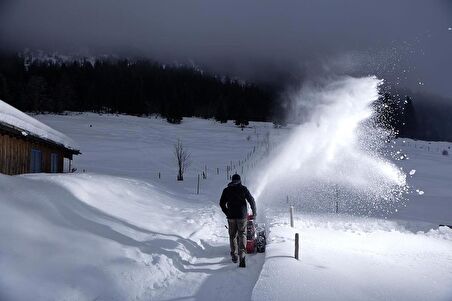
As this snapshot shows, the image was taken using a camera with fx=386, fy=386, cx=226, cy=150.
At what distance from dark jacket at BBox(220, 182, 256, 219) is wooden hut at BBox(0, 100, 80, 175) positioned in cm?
1059

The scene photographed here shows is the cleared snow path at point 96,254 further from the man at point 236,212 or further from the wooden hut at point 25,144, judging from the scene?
the wooden hut at point 25,144

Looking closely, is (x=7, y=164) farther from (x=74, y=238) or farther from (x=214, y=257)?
(x=214, y=257)

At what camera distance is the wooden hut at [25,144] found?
16.3 metres

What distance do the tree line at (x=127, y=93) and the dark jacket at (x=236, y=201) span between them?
252 feet

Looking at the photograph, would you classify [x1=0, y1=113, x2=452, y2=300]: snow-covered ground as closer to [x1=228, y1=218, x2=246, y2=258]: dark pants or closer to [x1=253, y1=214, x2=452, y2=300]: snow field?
[x1=253, y1=214, x2=452, y2=300]: snow field

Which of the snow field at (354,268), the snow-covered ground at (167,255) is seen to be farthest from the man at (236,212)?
the snow field at (354,268)

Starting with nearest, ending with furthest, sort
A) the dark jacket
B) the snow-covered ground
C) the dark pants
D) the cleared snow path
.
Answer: the cleared snow path < the snow-covered ground < the dark pants < the dark jacket

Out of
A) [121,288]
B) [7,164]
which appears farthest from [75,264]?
[7,164]

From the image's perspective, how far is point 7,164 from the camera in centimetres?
1689

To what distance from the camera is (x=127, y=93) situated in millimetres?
103562

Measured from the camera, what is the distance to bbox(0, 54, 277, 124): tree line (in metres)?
88.1

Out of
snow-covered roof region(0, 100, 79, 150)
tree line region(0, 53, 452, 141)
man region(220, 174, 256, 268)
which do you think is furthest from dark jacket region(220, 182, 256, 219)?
tree line region(0, 53, 452, 141)

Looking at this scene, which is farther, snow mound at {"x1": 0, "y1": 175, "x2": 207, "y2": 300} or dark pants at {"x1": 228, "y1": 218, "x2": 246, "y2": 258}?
dark pants at {"x1": 228, "y1": 218, "x2": 246, "y2": 258}

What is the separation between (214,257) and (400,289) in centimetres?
455
